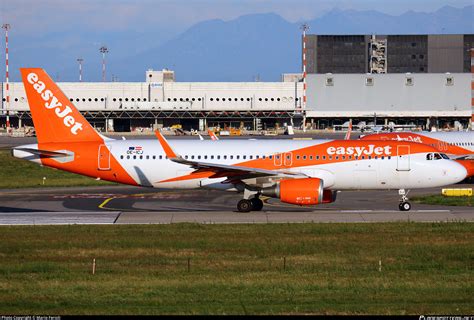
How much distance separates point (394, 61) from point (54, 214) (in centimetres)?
15382

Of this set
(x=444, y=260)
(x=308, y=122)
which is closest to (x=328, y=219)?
(x=444, y=260)

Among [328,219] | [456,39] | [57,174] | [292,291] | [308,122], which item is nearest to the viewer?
[292,291]

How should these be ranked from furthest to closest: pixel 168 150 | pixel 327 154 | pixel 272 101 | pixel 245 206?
pixel 272 101, pixel 245 206, pixel 327 154, pixel 168 150

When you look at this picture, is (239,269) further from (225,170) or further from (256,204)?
(256,204)

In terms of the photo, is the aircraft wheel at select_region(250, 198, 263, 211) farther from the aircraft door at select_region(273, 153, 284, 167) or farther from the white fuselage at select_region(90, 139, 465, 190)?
the aircraft door at select_region(273, 153, 284, 167)

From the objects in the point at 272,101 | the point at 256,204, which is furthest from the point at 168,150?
the point at 272,101

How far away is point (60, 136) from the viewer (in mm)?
41562

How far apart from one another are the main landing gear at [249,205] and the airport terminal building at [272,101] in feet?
348

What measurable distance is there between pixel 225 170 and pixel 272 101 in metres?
118

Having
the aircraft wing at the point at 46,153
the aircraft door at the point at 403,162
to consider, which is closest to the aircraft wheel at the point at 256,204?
the aircraft door at the point at 403,162

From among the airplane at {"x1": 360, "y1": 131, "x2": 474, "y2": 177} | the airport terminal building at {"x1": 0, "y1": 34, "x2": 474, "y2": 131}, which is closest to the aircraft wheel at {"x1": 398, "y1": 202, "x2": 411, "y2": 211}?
the airplane at {"x1": 360, "y1": 131, "x2": 474, "y2": 177}

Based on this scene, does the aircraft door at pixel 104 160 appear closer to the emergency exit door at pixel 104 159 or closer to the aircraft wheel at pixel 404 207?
the emergency exit door at pixel 104 159

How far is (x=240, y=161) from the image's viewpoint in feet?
135

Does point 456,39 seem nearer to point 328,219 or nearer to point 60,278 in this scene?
point 328,219
